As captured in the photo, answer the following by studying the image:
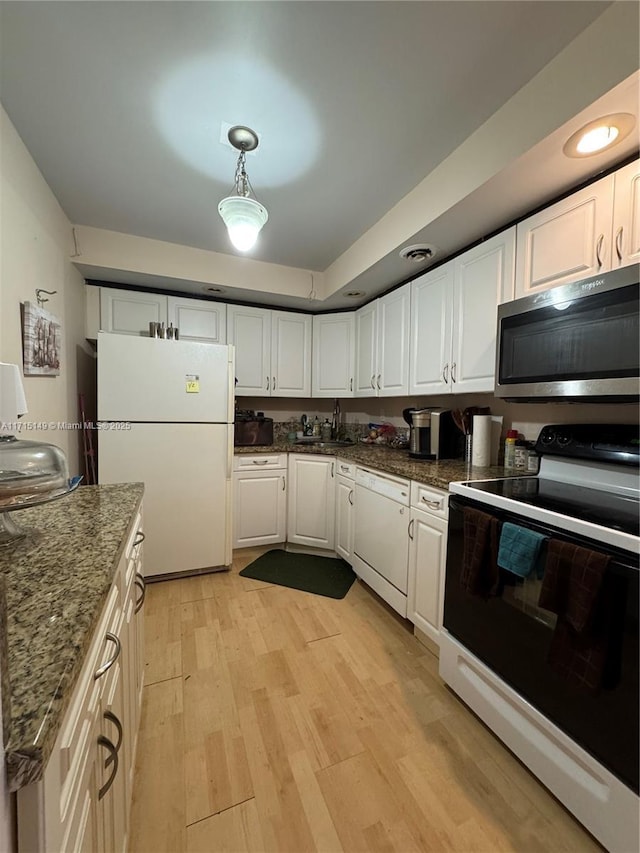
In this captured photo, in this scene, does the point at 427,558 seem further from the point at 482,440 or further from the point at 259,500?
the point at 259,500

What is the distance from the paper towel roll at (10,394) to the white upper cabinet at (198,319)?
5.49 feet

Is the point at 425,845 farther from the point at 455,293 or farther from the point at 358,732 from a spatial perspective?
the point at 455,293

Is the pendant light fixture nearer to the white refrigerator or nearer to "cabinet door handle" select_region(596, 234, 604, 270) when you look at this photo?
the white refrigerator

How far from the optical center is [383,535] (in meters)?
2.11

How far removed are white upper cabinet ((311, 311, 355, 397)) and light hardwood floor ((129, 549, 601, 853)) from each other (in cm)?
195

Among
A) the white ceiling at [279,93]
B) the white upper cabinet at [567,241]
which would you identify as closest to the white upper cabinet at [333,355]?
the white ceiling at [279,93]

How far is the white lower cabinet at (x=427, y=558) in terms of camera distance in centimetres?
164

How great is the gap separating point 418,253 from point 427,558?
5.69 feet

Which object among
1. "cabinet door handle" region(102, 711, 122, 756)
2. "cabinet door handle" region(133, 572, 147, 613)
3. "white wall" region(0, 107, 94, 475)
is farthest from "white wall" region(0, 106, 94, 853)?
"cabinet door handle" region(102, 711, 122, 756)

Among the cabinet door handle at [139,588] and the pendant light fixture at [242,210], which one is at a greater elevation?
the pendant light fixture at [242,210]

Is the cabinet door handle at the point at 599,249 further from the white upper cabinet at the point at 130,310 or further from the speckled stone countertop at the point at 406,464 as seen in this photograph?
the white upper cabinet at the point at 130,310

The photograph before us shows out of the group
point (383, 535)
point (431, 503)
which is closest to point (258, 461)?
point (383, 535)

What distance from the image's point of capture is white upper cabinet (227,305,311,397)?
3027mm

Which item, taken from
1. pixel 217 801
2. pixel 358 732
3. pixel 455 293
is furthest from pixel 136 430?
pixel 455 293
